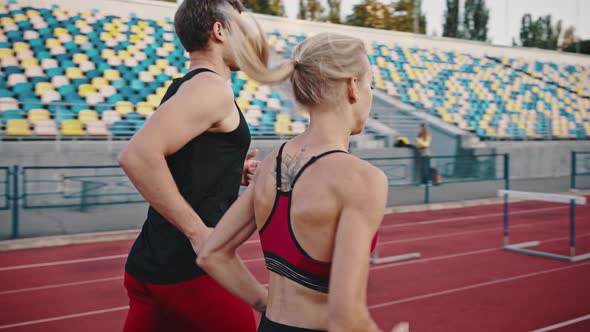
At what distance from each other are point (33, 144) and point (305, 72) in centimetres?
1192

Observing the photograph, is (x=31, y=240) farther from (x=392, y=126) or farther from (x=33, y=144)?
(x=392, y=126)

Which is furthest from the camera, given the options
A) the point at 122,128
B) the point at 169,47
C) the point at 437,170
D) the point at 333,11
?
the point at 333,11

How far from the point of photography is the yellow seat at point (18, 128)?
12.5 meters

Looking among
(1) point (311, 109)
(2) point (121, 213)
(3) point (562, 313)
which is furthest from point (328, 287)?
(2) point (121, 213)

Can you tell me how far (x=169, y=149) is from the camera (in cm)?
190

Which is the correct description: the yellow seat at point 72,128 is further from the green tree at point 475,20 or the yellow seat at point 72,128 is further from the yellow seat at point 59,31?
the green tree at point 475,20

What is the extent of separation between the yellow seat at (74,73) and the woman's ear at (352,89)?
49.3ft

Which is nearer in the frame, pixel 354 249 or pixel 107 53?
pixel 354 249

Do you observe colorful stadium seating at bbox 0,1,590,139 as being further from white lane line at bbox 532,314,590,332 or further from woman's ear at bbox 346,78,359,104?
woman's ear at bbox 346,78,359,104

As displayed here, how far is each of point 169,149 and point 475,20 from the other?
6560 centimetres

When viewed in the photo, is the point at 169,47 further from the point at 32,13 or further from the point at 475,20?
the point at 475,20

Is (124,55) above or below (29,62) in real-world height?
above

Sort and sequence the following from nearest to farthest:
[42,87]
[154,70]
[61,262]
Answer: [61,262]
[42,87]
[154,70]

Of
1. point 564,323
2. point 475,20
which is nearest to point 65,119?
point 564,323
